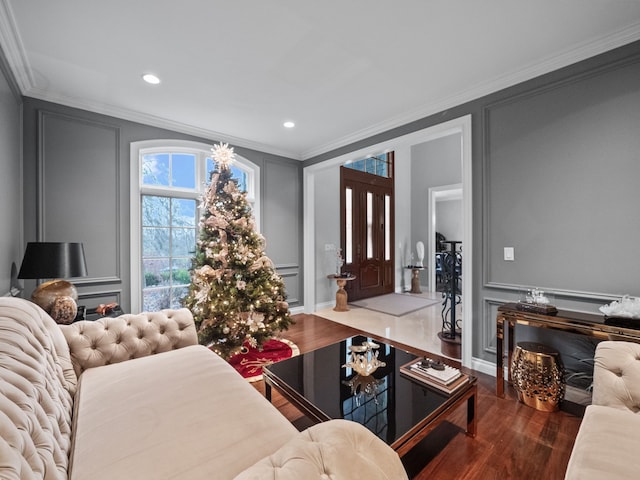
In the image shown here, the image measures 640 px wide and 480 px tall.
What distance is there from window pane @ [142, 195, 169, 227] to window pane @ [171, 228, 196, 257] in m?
0.18

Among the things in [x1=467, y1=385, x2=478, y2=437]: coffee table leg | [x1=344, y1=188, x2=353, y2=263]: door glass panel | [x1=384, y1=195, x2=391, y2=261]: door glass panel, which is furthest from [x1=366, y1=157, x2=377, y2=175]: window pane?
[x1=467, y1=385, x2=478, y2=437]: coffee table leg

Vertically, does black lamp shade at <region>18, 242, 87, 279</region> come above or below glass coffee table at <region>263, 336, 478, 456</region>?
above

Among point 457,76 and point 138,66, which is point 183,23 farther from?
point 457,76

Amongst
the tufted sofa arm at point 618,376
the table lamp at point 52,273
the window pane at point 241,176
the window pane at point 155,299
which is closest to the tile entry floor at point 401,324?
the tufted sofa arm at point 618,376

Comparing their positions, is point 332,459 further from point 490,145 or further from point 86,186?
point 86,186

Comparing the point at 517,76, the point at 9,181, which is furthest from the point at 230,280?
the point at 517,76

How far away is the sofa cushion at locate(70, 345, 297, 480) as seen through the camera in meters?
0.91

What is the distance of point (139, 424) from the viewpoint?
1.09m

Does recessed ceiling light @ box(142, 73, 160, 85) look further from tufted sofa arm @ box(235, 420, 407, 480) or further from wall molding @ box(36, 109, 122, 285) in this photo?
tufted sofa arm @ box(235, 420, 407, 480)

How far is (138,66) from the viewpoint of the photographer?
7.62ft

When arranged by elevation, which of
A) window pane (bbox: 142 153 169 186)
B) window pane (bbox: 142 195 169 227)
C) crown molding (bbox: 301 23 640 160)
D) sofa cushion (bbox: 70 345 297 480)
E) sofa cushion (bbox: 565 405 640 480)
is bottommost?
sofa cushion (bbox: 565 405 640 480)

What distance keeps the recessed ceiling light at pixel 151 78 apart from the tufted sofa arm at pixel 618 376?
3.69m

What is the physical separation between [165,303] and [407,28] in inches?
151

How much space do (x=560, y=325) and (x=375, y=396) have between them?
1.45 m
